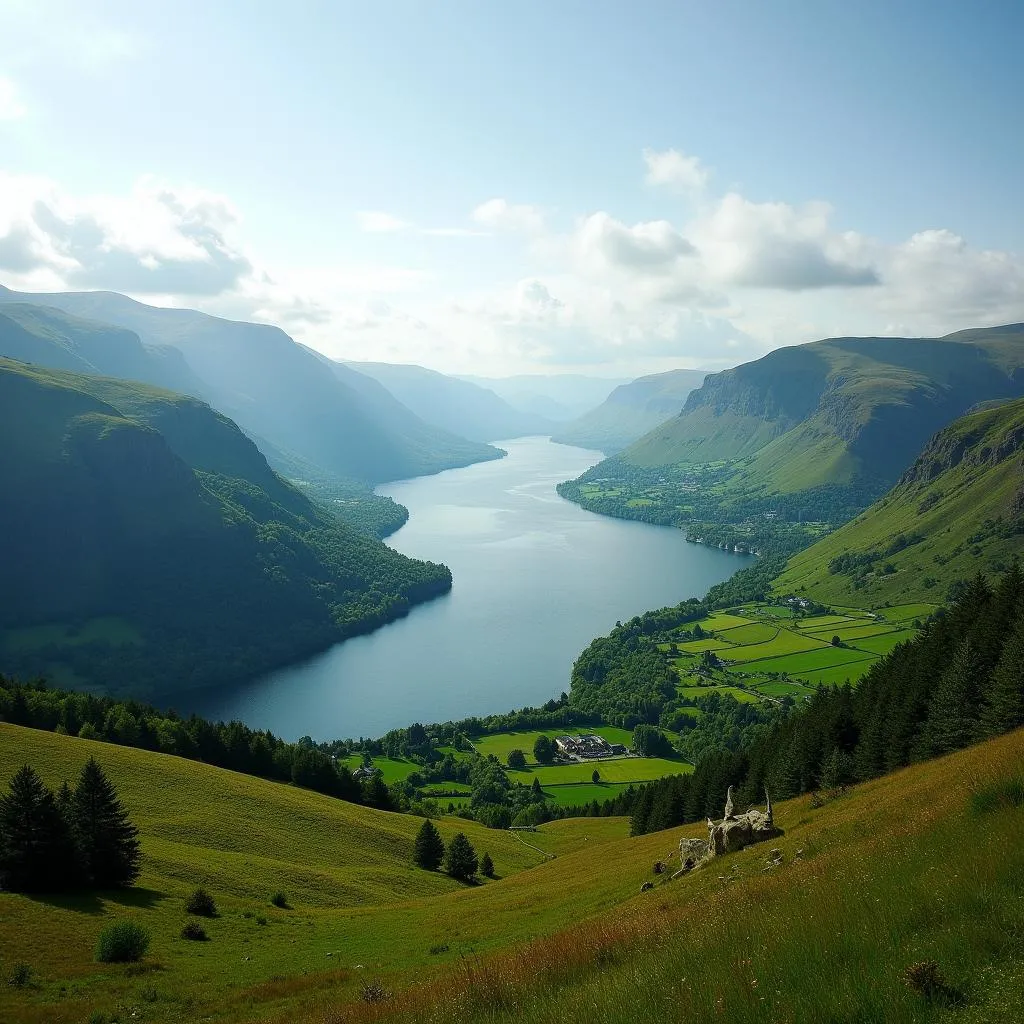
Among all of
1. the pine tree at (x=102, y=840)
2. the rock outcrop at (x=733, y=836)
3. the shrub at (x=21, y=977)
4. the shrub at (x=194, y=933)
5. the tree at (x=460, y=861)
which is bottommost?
the tree at (x=460, y=861)

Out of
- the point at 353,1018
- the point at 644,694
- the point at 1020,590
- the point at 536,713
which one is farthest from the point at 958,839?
the point at 644,694

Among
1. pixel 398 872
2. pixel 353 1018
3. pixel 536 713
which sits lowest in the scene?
pixel 536 713

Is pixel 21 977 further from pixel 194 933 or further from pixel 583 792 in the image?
pixel 583 792

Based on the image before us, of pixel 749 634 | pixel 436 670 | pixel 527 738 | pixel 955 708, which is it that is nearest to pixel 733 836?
pixel 955 708

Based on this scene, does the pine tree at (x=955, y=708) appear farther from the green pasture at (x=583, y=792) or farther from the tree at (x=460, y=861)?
the green pasture at (x=583, y=792)

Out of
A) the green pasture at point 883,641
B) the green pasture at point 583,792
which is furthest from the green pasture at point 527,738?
the green pasture at point 883,641

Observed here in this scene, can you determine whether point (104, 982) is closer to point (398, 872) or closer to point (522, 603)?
point (398, 872)

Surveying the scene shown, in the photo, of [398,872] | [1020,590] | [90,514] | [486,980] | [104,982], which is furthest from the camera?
[90,514]
